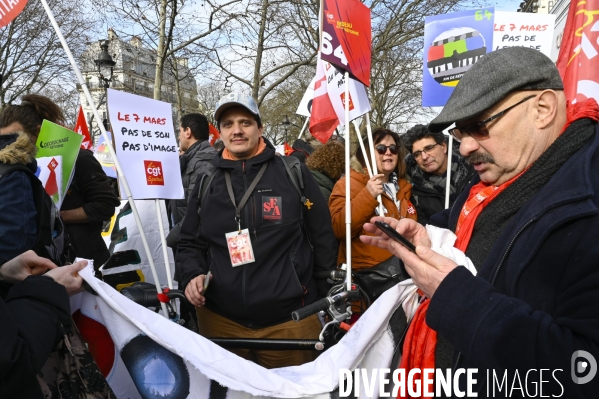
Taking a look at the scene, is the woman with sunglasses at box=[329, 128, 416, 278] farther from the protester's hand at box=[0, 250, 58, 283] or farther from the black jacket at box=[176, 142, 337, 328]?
the protester's hand at box=[0, 250, 58, 283]

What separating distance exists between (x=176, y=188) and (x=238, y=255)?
3.54 ft

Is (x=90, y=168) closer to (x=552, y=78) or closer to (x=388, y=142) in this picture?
(x=388, y=142)

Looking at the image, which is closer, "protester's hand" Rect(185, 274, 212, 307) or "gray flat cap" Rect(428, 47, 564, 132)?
"gray flat cap" Rect(428, 47, 564, 132)

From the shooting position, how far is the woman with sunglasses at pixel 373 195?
12.4 feet

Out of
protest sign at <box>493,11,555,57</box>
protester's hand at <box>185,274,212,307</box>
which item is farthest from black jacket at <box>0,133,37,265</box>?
protest sign at <box>493,11,555,57</box>

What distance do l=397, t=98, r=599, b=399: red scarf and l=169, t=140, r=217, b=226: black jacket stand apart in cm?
326

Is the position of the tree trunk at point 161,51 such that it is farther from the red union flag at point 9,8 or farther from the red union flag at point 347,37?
the red union flag at point 9,8

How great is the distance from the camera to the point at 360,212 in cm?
376

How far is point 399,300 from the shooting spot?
6.70ft

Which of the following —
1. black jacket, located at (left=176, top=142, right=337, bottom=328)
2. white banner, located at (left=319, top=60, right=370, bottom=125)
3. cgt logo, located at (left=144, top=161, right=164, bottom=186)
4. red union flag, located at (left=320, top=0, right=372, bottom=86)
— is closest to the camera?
black jacket, located at (left=176, top=142, right=337, bottom=328)

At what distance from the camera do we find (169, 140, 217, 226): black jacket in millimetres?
4848

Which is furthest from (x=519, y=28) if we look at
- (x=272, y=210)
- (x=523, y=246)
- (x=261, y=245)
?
(x=523, y=246)

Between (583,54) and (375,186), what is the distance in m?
1.57

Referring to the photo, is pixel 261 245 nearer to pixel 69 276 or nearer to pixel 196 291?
pixel 196 291
